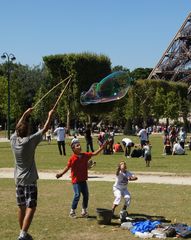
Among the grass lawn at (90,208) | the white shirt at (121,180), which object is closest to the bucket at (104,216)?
the grass lawn at (90,208)

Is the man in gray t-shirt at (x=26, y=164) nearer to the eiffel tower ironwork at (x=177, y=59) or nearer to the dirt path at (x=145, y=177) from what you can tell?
the dirt path at (x=145, y=177)

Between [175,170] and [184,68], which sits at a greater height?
[184,68]

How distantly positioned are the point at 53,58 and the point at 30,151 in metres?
61.5

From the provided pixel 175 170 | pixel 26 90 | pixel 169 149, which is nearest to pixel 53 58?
pixel 26 90

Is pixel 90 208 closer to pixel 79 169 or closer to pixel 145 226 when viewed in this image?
pixel 79 169

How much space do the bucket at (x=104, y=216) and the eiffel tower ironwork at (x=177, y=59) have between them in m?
85.4

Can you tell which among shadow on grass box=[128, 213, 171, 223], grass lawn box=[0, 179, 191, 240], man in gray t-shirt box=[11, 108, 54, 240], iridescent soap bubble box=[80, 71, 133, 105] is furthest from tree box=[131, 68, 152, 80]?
man in gray t-shirt box=[11, 108, 54, 240]

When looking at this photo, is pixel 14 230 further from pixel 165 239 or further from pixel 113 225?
pixel 165 239

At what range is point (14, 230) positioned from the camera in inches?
419

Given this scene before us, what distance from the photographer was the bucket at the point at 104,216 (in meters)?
11.2

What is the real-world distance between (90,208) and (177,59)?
85.3m

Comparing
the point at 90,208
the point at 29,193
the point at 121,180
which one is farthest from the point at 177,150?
the point at 29,193

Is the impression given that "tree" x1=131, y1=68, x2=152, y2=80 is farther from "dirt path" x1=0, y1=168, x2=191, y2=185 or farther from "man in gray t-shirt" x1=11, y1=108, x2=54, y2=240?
"man in gray t-shirt" x1=11, y1=108, x2=54, y2=240

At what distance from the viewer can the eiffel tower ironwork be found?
95.8 metres
